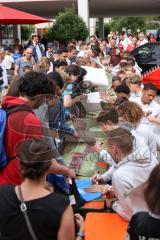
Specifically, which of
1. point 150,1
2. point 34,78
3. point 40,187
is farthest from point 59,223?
point 150,1

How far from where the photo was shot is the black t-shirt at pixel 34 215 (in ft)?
7.88

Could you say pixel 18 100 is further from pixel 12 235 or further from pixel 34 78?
pixel 12 235

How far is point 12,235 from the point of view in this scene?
2520 mm

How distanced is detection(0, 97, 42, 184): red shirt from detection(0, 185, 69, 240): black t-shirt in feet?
2.35

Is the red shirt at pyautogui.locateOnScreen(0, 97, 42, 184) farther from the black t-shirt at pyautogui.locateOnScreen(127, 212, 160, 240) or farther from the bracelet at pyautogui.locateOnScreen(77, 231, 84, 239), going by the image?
the black t-shirt at pyautogui.locateOnScreen(127, 212, 160, 240)

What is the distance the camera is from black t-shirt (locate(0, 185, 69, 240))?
94.5 inches

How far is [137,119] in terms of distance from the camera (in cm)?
439

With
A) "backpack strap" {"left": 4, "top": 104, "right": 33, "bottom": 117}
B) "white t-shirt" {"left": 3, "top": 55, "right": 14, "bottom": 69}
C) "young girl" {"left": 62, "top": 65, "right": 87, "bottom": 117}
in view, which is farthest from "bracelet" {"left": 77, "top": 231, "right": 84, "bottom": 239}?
"white t-shirt" {"left": 3, "top": 55, "right": 14, "bottom": 69}

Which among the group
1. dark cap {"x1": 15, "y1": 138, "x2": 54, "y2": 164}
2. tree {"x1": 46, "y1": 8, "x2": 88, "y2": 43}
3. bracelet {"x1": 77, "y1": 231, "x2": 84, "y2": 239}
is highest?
tree {"x1": 46, "y1": 8, "x2": 88, "y2": 43}

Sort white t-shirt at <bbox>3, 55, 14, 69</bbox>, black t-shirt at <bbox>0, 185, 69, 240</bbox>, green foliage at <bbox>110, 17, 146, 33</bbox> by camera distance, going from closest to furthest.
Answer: black t-shirt at <bbox>0, 185, 69, 240</bbox> → white t-shirt at <bbox>3, 55, 14, 69</bbox> → green foliage at <bbox>110, 17, 146, 33</bbox>

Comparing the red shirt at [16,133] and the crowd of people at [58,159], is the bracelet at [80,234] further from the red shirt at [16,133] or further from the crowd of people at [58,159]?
the red shirt at [16,133]

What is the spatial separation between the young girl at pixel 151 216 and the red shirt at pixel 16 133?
1.17m

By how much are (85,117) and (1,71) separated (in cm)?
544

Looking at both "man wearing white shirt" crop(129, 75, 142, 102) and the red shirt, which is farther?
"man wearing white shirt" crop(129, 75, 142, 102)
